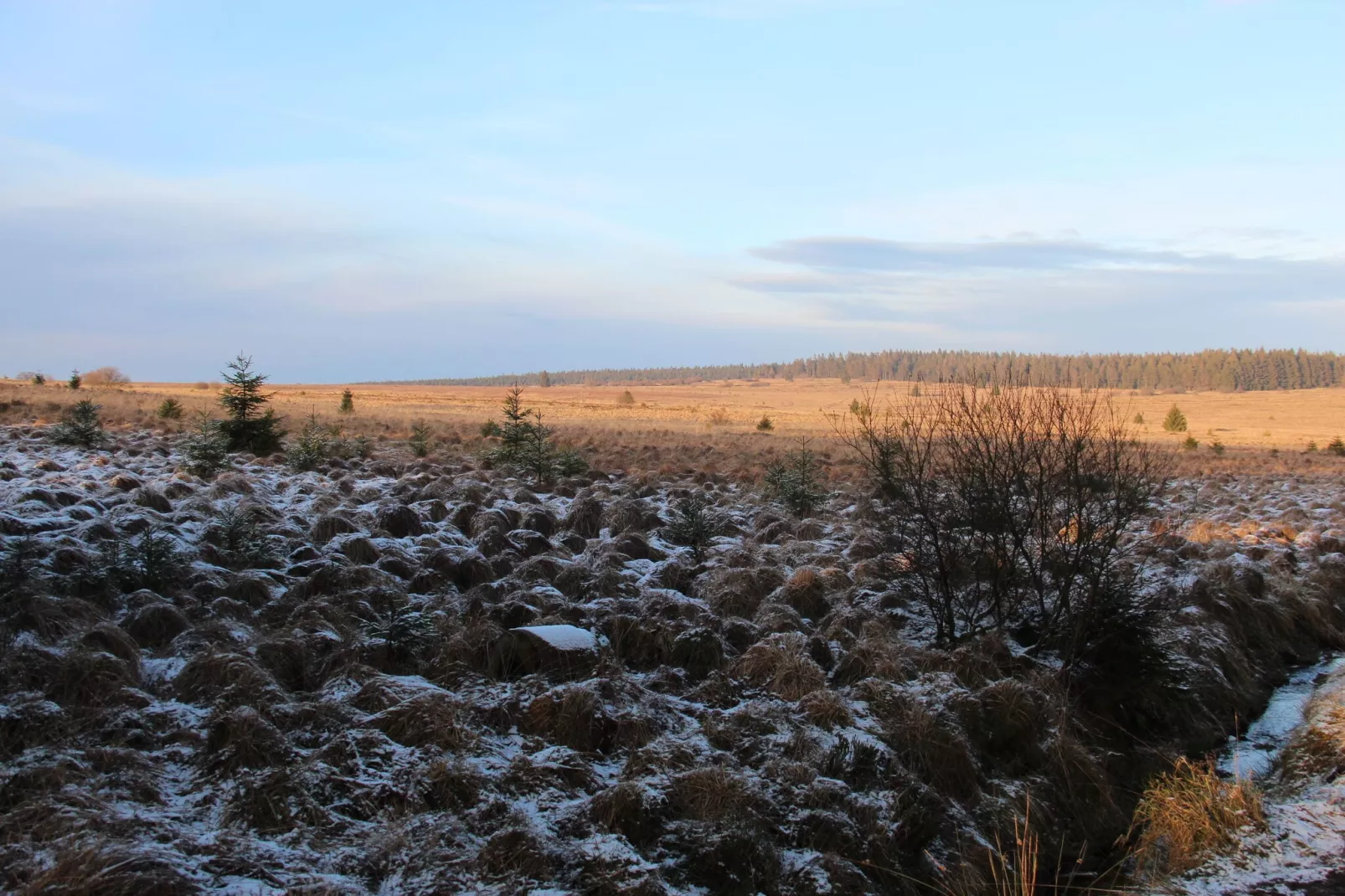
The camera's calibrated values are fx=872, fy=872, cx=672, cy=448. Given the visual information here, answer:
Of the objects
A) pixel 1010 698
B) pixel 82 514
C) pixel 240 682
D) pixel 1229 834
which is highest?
pixel 82 514

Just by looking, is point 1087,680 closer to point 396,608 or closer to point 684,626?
point 684,626

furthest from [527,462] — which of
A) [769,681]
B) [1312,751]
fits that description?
[1312,751]

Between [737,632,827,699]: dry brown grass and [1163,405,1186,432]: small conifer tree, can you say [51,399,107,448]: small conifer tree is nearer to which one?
[737,632,827,699]: dry brown grass

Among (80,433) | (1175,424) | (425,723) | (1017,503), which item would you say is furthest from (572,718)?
(1175,424)

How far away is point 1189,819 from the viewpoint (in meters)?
5.80

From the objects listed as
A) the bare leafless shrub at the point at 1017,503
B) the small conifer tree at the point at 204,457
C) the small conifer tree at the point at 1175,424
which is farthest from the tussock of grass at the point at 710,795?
the small conifer tree at the point at 1175,424

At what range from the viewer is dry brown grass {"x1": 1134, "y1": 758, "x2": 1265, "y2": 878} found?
5594mm

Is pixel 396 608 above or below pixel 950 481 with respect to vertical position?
below

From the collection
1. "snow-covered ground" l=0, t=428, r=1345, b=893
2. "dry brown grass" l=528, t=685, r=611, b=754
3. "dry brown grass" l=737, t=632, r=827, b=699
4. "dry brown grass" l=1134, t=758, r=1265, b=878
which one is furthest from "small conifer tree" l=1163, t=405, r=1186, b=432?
"dry brown grass" l=528, t=685, r=611, b=754

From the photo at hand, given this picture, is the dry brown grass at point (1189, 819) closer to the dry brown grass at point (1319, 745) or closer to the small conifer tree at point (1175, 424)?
the dry brown grass at point (1319, 745)

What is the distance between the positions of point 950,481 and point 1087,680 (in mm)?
2086

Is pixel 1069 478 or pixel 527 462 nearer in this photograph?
pixel 1069 478

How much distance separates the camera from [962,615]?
8445 millimetres

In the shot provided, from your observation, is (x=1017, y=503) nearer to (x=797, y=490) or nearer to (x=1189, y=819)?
(x=1189, y=819)
